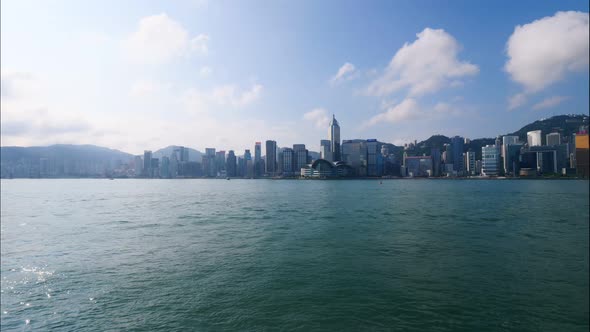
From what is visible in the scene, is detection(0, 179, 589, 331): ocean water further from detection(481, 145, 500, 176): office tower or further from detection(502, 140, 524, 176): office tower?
detection(481, 145, 500, 176): office tower

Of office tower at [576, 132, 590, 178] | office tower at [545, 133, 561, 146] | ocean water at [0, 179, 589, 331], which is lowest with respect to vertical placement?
ocean water at [0, 179, 589, 331]

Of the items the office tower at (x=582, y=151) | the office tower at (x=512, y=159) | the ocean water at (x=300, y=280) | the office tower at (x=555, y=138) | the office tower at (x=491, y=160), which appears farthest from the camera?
the office tower at (x=491, y=160)

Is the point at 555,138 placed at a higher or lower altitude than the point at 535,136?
lower

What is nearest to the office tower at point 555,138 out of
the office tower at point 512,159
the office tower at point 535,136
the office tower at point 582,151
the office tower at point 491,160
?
the office tower at point 535,136

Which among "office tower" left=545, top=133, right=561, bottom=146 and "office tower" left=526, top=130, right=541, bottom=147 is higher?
"office tower" left=526, top=130, right=541, bottom=147

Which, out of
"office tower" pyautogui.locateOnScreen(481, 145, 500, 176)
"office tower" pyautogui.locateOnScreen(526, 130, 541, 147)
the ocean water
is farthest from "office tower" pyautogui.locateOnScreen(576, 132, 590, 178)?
"office tower" pyautogui.locateOnScreen(481, 145, 500, 176)

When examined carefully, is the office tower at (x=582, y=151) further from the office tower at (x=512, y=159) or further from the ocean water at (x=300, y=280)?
the office tower at (x=512, y=159)

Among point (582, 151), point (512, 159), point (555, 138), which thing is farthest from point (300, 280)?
point (512, 159)

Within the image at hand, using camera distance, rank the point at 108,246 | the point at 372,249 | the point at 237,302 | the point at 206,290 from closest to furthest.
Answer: the point at 237,302 → the point at 206,290 → the point at 372,249 → the point at 108,246

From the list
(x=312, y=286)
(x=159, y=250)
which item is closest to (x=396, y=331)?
(x=312, y=286)

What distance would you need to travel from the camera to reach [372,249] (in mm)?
20234

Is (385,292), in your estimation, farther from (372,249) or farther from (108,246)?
(108,246)

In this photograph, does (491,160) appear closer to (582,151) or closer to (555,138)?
(555,138)

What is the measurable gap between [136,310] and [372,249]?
14.6 m
